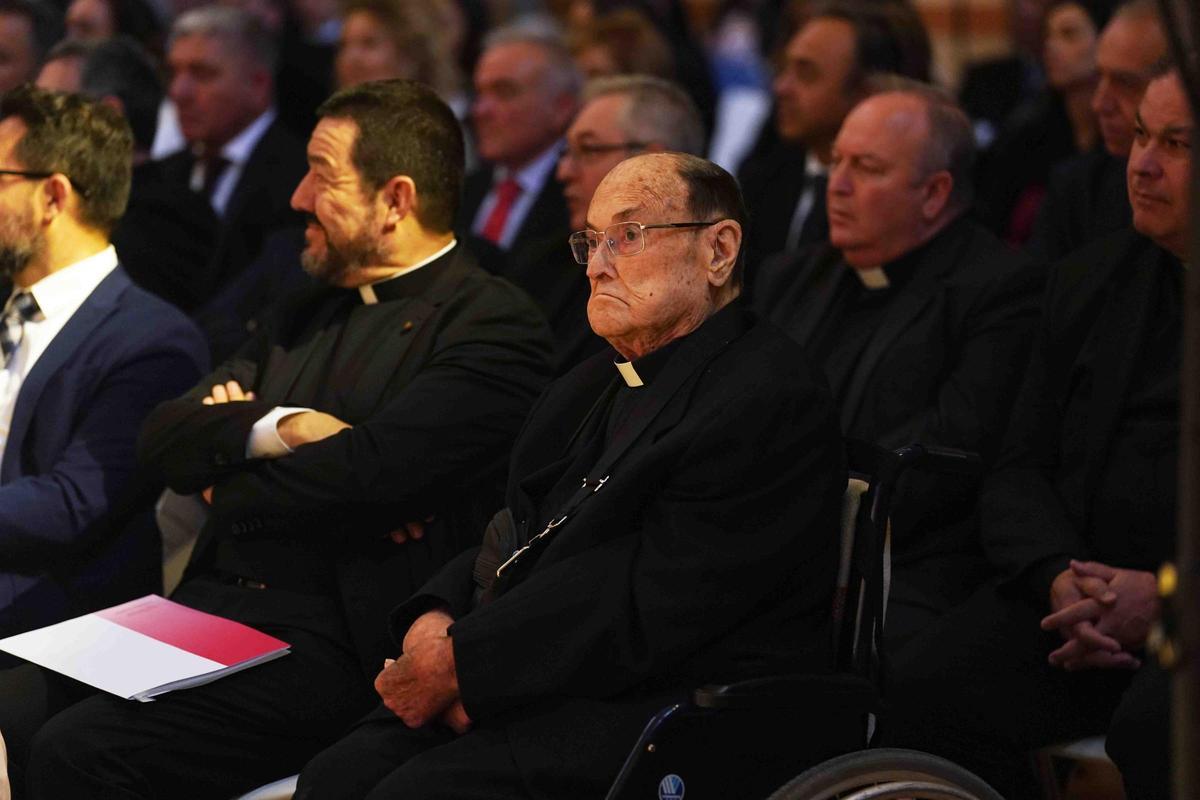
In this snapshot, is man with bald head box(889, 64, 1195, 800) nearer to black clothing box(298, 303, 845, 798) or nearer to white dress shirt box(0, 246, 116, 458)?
black clothing box(298, 303, 845, 798)

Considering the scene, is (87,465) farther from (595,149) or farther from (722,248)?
(595,149)

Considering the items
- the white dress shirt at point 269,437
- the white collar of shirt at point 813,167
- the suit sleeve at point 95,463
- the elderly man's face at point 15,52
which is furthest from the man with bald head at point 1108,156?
the elderly man's face at point 15,52

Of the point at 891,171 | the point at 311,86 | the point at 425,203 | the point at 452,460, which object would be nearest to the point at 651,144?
the point at 891,171

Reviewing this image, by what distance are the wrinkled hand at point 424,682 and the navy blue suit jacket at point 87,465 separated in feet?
3.65

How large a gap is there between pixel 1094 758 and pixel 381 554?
150cm

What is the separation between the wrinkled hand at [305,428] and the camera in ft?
11.7

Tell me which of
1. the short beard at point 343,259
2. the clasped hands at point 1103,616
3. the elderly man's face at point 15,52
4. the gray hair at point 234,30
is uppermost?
the elderly man's face at point 15,52

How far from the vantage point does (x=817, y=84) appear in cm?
599

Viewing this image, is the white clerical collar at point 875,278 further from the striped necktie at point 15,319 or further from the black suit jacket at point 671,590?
the striped necktie at point 15,319

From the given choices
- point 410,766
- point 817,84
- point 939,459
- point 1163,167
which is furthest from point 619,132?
point 410,766

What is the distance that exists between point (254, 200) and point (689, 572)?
369cm

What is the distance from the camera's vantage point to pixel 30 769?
3242 millimetres

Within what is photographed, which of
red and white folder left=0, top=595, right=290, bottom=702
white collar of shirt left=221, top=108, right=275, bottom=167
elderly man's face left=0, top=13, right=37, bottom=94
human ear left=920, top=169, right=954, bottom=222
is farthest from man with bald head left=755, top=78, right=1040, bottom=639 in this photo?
elderly man's face left=0, top=13, right=37, bottom=94

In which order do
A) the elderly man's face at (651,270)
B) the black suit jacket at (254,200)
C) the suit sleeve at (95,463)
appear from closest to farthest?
the elderly man's face at (651,270) → the suit sleeve at (95,463) → the black suit jacket at (254,200)
